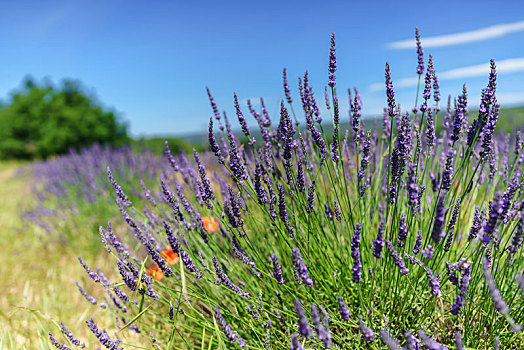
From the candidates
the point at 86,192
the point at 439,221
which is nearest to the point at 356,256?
the point at 439,221

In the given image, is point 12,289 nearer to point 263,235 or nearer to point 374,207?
point 263,235

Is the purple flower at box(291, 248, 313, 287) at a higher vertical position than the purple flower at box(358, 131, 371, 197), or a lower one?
lower

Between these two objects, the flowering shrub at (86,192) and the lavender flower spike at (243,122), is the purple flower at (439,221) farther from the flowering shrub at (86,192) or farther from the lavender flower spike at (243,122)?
the flowering shrub at (86,192)

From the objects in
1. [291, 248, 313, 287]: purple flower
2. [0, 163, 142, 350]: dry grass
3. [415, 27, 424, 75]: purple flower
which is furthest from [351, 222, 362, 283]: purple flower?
[0, 163, 142, 350]: dry grass

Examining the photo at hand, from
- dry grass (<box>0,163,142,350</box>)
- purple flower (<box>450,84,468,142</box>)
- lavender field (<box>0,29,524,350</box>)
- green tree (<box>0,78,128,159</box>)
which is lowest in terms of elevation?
dry grass (<box>0,163,142,350</box>)

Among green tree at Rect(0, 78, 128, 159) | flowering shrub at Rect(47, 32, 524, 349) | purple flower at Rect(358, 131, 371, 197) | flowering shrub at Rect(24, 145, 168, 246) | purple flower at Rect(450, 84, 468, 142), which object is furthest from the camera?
green tree at Rect(0, 78, 128, 159)

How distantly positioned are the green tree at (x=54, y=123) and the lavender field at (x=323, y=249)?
15.0 meters

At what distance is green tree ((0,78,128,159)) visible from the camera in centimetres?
1708

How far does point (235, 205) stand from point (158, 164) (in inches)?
202

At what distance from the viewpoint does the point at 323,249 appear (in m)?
1.94

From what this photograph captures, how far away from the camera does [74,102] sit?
59.1 ft

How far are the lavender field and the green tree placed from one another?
15.0m

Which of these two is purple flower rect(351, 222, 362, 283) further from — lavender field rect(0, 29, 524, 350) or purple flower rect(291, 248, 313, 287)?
purple flower rect(291, 248, 313, 287)

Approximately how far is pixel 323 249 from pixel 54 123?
62.6 feet
